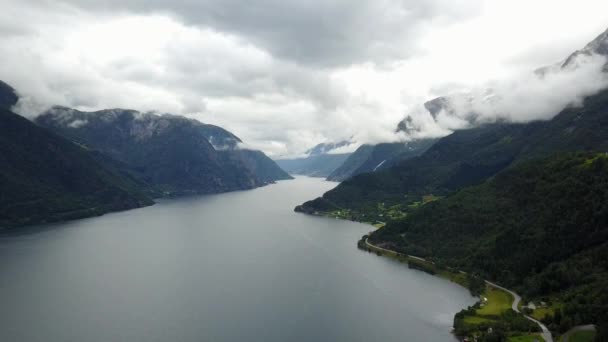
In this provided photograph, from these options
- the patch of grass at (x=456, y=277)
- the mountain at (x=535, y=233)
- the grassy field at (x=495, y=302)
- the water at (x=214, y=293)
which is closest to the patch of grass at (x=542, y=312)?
the mountain at (x=535, y=233)

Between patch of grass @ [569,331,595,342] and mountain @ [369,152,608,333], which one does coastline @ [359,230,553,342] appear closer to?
mountain @ [369,152,608,333]

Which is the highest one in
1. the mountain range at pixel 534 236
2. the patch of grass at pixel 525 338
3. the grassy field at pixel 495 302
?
the mountain range at pixel 534 236

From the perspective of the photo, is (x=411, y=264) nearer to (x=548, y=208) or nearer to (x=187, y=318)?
(x=548, y=208)

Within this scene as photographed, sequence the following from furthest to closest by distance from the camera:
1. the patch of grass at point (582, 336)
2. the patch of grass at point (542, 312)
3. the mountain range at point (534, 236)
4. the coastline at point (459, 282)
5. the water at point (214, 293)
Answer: the water at point (214, 293) → the mountain range at point (534, 236) → the patch of grass at point (542, 312) → the coastline at point (459, 282) → the patch of grass at point (582, 336)

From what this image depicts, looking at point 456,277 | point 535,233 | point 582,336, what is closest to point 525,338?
point 582,336

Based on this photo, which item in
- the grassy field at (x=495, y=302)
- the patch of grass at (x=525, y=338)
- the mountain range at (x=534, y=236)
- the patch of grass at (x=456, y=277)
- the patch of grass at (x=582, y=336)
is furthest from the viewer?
the patch of grass at (x=456, y=277)

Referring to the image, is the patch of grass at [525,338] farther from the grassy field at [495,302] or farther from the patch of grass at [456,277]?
the patch of grass at [456,277]

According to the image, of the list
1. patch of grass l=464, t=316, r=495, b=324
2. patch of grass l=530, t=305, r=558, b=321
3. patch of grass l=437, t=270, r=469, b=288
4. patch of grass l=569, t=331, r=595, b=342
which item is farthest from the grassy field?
patch of grass l=569, t=331, r=595, b=342

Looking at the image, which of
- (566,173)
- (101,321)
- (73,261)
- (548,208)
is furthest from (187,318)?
(566,173)
